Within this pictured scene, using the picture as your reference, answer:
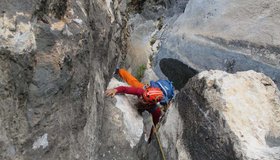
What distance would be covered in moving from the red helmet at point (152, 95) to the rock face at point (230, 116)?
0.66 metres

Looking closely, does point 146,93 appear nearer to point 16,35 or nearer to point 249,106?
point 249,106

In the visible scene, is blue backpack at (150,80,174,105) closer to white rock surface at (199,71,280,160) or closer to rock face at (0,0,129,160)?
white rock surface at (199,71,280,160)

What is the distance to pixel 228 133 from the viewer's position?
498cm

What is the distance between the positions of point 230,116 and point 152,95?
1.66 metres

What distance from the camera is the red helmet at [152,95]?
6492mm

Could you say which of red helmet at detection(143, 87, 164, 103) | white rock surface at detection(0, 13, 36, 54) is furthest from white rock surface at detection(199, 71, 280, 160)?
white rock surface at detection(0, 13, 36, 54)

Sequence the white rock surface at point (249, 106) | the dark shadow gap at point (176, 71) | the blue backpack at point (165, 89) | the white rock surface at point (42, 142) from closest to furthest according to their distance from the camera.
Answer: the white rock surface at point (42, 142) < the white rock surface at point (249, 106) < the blue backpack at point (165, 89) < the dark shadow gap at point (176, 71)

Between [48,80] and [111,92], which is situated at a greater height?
[48,80]

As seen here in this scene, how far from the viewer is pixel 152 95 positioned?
21.4 ft

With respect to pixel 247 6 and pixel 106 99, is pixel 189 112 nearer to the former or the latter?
pixel 106 99

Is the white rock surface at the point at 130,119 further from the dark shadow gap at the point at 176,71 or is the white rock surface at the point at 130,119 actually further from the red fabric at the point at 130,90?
the dark shadow gap at the point at 176,71

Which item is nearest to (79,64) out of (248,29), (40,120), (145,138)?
(40,120)

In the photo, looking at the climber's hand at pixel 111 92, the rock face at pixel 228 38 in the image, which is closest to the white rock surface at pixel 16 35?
the climber's hand at pixel 111 92

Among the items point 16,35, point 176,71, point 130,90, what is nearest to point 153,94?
point 130,90
